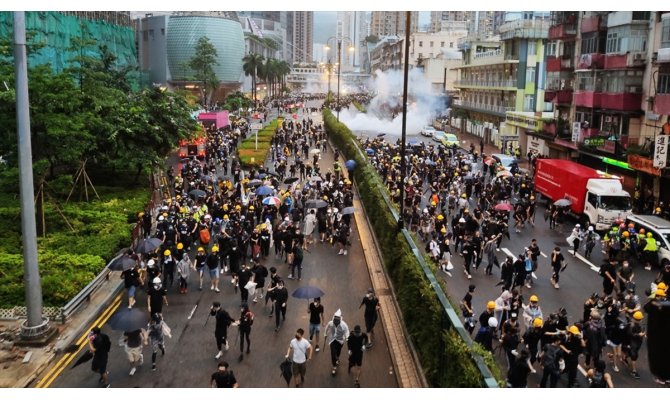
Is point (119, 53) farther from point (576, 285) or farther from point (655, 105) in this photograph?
point (576, 285)

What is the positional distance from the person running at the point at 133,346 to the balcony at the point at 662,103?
81.4 feet

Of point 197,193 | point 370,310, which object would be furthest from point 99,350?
point 197,193

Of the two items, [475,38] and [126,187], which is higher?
[475,38]

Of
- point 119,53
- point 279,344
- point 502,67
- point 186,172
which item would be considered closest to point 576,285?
point 279,344

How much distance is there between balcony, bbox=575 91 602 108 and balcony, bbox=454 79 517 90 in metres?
20.6

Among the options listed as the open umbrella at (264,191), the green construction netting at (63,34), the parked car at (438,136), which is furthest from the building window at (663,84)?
the green construction netting at (63,34)

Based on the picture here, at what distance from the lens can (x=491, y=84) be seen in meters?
63.0

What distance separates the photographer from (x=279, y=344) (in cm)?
1363

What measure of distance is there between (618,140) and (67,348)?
28.1 m

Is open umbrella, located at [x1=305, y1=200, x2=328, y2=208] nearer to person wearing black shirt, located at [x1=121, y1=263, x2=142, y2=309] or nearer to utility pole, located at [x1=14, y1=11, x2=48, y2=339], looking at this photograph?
person wearing black shirt, located at [x1=121, y1=263, x2=142, y2=309]

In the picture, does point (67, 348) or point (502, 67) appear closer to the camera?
point (67, 348)

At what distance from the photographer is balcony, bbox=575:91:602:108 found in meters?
34.6

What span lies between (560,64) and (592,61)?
251 inches

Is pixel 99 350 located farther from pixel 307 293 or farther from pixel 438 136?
pixel 438 136
